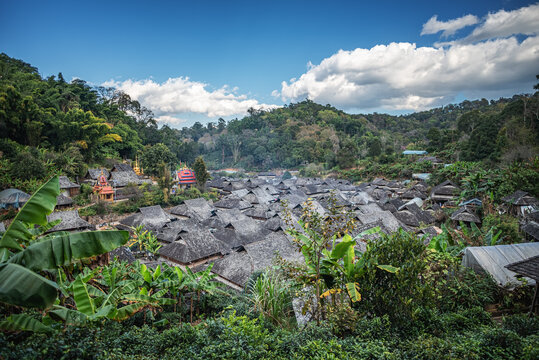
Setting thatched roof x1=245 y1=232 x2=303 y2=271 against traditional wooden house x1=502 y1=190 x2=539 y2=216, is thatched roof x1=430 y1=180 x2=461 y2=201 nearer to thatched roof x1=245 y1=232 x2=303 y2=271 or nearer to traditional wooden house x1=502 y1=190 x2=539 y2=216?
traditional wooden house x1=502 y1=190 x2=539 y2=216

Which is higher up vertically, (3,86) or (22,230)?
(3,86)

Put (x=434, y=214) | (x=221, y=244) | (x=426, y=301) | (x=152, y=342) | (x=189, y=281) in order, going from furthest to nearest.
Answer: (x=434, y=214) < (x=221, y=244) < (x=189, y=281) < (x=426, y=301) < (x=152, y=342)

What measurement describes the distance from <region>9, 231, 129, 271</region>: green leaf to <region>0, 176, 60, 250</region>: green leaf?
37 centimetres

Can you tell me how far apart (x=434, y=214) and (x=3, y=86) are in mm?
37907

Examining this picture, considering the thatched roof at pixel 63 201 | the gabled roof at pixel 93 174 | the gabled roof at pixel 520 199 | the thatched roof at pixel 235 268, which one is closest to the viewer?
the thatched roof at pixel 235 268

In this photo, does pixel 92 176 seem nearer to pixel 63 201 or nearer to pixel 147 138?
pixel 63 201

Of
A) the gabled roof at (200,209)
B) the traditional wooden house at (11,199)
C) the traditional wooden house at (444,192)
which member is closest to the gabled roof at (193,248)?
the gabled roof at (200,209)

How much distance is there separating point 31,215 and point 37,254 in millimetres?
785

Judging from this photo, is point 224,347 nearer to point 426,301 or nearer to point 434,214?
point 426,301

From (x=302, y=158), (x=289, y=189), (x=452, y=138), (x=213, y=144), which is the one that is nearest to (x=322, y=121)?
(x=302, y=158)

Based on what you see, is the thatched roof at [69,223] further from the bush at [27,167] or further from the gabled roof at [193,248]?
the bush at [27,167]

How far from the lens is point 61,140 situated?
27531 millimetres

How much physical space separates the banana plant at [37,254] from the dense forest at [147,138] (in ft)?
69.2

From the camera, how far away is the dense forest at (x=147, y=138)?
77.4 ft
